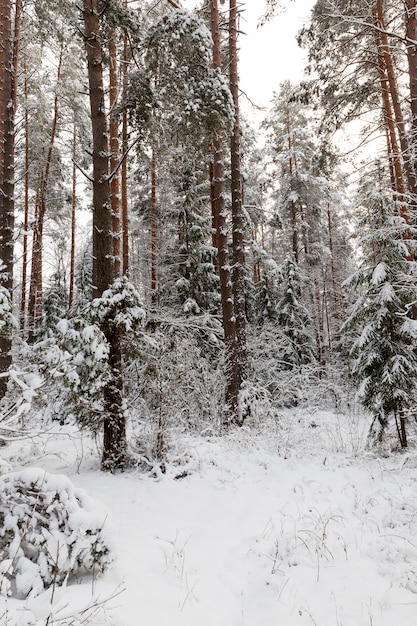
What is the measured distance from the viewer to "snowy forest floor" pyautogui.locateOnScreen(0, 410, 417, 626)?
2822 mm

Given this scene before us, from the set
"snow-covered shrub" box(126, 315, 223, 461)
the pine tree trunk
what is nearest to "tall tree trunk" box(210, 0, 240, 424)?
"snow-covered shrub" box(126, 315, 223, 461)

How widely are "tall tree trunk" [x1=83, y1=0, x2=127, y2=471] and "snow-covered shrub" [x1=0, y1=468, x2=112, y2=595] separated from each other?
2700mm

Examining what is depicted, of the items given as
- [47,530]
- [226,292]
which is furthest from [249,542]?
[226,292]

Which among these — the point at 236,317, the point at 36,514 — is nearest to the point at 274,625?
the point at 36,514

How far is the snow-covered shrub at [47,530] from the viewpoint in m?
2.80

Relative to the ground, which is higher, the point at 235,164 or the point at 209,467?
the point at 235,164

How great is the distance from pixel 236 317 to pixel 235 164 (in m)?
4.41

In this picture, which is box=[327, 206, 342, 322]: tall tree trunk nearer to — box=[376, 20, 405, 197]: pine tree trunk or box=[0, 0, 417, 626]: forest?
box=[0, 0, 417, 626]: forest

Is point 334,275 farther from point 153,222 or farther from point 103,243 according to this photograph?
point 103,243

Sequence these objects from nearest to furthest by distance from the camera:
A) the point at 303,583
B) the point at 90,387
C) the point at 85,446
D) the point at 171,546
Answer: the point at 303,583, the point at 171,546, the point at 90,387, the point at 85,446

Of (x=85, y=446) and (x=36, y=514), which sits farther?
(x=85, y=446)

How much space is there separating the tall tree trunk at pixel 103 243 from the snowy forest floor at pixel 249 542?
49 centimetres

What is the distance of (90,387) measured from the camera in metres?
5.59

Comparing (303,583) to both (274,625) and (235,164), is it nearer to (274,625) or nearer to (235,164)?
(274,625)
